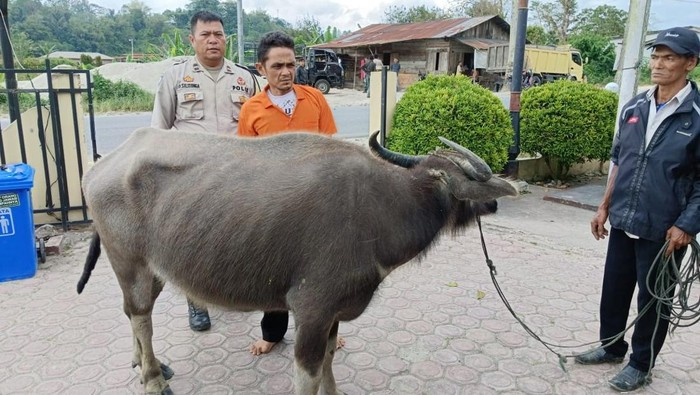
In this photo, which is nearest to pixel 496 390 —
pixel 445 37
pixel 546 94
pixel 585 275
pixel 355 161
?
pixel 355 161

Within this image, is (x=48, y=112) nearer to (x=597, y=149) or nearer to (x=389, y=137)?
(x=389, y=137)

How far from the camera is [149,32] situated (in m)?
68.3

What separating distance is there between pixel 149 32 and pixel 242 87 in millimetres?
73262

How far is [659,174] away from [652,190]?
0.10 meters

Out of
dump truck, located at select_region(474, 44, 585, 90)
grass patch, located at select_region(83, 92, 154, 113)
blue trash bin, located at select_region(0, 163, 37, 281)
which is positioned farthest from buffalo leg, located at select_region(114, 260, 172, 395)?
dump truck, located at select_region(474, 44, 585, 90)

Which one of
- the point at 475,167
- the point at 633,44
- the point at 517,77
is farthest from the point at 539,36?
the point at 475,167

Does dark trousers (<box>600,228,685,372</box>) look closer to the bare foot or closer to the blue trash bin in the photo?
the bare foot

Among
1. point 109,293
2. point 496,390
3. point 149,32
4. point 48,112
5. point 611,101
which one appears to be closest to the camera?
point 496,390

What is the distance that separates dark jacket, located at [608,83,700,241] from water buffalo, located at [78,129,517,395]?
103 cm

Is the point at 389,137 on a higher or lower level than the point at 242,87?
lower

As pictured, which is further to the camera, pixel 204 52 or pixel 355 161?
pixel 204 52

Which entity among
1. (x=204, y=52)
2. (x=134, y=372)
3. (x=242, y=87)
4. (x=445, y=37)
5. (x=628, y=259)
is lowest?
(x=134, y=372)

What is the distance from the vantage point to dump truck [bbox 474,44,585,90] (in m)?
27.2

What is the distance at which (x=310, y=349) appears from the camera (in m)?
2.50
